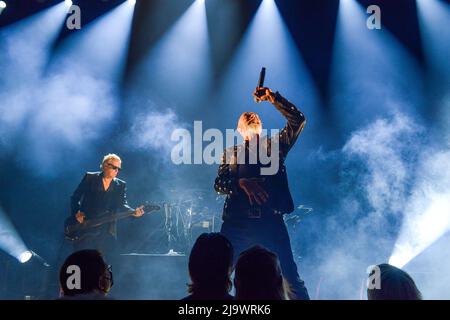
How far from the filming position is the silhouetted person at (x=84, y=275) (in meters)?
2.20

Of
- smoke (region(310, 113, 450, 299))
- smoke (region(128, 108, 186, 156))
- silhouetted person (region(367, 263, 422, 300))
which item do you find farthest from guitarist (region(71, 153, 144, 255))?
silhouetted person (region(367, 263, 422, 300))

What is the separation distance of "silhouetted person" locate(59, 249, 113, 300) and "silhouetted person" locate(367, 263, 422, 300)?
4.34ft

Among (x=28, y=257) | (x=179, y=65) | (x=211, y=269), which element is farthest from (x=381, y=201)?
(x=211, y=269)

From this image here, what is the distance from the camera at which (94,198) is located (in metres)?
5.95

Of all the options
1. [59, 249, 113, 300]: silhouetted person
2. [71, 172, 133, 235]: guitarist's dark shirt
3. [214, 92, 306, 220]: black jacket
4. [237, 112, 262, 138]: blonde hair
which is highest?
[71, 172, 133, 235]: guitarist's dark shirt

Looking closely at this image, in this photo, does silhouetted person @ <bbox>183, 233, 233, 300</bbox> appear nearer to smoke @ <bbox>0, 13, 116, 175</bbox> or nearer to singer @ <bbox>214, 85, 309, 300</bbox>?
singer @ <bbox>214, 85, 309, 300</bbox>

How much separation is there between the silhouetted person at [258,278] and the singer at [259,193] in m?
1.66

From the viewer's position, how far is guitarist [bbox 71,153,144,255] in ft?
19.1

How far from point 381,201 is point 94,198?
5.13 m

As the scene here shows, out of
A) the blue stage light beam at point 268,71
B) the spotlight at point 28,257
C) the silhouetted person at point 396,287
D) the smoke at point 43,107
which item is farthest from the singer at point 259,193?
the smoke at point 43,107

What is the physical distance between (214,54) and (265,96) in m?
4.98

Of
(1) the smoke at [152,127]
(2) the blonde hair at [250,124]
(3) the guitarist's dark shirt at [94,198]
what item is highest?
(1) the smoke at [152,127]

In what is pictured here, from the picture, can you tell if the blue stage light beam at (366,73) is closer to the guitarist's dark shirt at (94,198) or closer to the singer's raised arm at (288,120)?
the guitarist's dark shirt at (94,198)

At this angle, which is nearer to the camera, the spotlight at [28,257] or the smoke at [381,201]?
the spotlight at [28,257]
